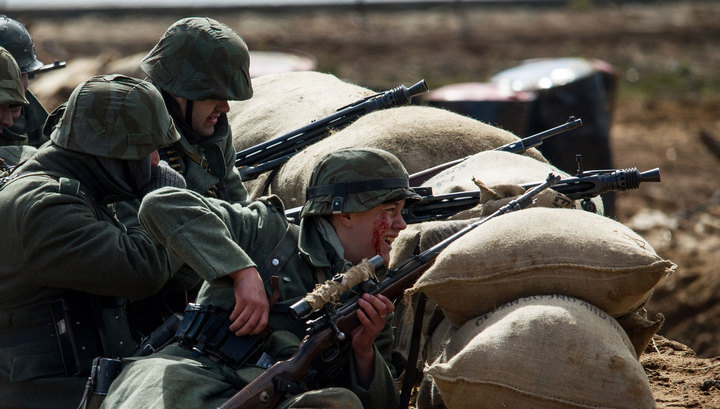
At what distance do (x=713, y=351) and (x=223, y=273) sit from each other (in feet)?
19.3

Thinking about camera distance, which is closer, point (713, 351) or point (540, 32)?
point (713, 351)

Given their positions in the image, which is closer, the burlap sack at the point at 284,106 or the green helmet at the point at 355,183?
the green helmet at the point at 355,183

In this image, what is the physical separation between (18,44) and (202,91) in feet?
6.73

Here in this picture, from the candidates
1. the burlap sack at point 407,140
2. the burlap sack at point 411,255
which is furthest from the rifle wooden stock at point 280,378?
the burlap sack at point 407,140

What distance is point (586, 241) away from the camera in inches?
138

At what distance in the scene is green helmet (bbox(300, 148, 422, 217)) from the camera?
361 cm

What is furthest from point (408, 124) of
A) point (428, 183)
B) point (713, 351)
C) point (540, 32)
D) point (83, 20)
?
point (83, 20)

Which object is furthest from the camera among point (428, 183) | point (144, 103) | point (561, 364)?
point (428, 183)

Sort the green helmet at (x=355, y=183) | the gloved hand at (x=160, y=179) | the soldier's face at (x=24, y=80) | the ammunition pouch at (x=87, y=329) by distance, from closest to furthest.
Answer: the green helmet at (x=355, y=183) → the ammunition pouch at (x=87, y=329) → the gloved hand at (x=160, y=179) → the soldier's face at (x=24, y=80)

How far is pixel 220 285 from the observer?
3.48 metres

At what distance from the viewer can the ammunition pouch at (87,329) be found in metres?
3.76

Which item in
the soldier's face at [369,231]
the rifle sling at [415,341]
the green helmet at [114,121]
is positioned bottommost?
the rifle sling at [415,341]

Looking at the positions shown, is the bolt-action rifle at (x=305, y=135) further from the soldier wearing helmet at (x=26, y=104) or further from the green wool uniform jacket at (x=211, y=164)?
the soldier wearing helmet at (x=26, y=104)

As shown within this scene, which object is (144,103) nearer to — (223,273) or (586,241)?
(223,273)
